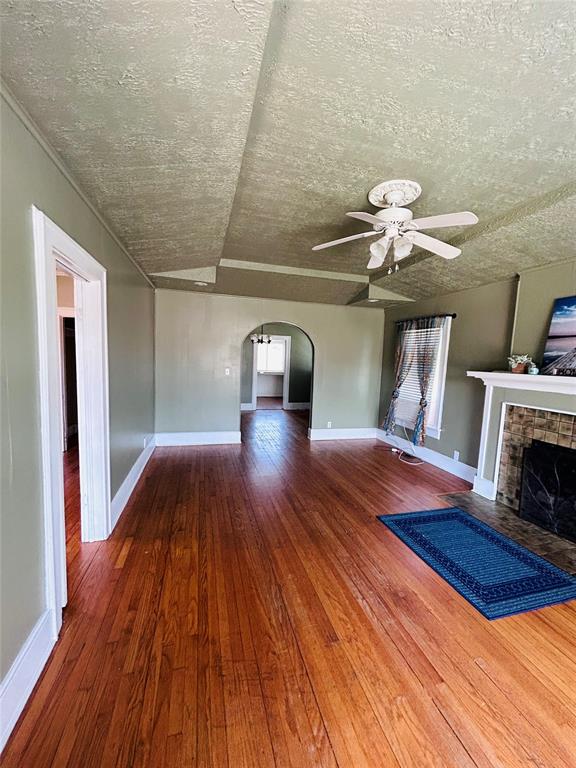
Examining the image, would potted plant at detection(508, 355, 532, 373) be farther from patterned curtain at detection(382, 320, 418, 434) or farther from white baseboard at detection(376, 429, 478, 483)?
patterned curtain at detection(382, 320, 418, 434)

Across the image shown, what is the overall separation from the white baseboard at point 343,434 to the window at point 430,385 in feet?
2.92

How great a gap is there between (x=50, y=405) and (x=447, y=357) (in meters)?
4.46

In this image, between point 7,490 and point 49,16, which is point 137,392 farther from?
point 49,16

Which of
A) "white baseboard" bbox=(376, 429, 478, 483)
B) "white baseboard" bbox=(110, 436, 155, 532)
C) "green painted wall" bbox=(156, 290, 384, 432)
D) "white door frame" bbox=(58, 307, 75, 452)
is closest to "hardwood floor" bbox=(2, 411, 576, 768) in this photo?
"white baseboard" bbox=(110, 436, 155, 532)

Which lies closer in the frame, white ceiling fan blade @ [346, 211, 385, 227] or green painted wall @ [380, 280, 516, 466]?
white ceiling fan blade @ [346, 211, 385, 227]

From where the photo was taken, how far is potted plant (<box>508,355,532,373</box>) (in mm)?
3211

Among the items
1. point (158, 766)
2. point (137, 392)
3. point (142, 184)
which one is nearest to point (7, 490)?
point (158, 766)

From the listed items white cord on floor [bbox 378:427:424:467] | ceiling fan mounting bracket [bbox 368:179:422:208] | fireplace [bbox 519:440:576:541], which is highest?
ceiling fan mounting bracket [bbox 368:179:422:208]

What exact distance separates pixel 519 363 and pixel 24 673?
166 inches

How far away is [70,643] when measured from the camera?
1602 mm

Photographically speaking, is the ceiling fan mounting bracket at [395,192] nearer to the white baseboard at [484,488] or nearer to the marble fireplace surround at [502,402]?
the marble fireplace surround at [502,402]

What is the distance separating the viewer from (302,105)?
1634mm

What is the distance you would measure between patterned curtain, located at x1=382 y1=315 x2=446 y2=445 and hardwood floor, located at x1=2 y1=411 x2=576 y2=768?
7.80ft

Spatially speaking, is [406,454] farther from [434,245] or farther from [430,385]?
[434,245]
